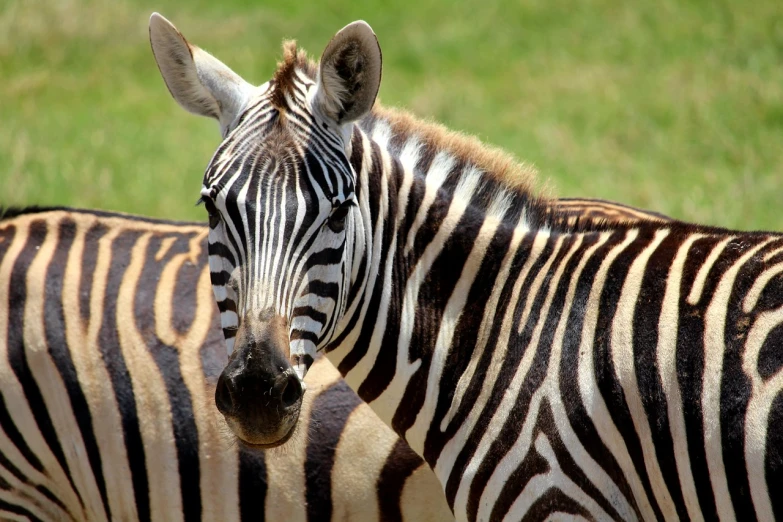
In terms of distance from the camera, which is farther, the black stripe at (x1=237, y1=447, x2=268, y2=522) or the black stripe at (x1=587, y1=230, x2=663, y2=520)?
the black stripe at (x1=237, y1=447, x2=268, y2=522)

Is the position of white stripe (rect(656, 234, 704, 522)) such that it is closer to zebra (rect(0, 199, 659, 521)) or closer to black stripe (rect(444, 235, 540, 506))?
black stripe (rect(444, 235, 540, 506))

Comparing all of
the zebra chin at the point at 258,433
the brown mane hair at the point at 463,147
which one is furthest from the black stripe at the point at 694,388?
the zebra chin at the point at 258,433

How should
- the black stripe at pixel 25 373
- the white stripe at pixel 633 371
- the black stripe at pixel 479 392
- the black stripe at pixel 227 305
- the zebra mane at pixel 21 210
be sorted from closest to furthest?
the white stripe at pixel 633 371, the black stripe at pixel 227 305, the black stripe at pixel 479 392, the black stripe at pixel 25 373, the zebra mane at pixel 21 210

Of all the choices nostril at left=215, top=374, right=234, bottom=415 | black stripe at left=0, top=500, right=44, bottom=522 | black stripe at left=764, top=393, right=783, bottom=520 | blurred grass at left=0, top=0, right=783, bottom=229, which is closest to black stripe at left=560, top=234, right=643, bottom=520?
black stripe at left=764, top=393, right=783, bottom=520

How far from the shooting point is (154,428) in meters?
4.57

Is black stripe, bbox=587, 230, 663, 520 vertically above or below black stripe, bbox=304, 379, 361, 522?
above

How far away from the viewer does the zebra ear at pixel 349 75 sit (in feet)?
11.3

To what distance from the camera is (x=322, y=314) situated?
11.2ft

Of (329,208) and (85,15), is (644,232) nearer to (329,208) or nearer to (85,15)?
(329,208)

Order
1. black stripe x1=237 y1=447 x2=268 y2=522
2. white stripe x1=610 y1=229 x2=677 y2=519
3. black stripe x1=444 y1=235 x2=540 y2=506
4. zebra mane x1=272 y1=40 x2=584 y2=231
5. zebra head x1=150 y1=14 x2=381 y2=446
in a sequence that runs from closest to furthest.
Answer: zebra head x1=150 y1=14 x2=381 y2=446
white stripe x1=610 y1=229 x2=677 y2=519
black stripe x1=444 y1=235 x2=540 y2=506
zebra mane x1=272 y1=40 x2=584 y2=231
black stripe x1=237 y1=447 x2=268 y2=522

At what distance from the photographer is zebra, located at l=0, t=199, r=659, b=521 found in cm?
444

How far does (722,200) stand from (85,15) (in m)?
11.9

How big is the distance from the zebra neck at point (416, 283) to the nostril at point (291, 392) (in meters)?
0.60

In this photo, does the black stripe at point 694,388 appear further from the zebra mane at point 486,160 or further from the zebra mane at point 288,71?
the zebra mane at point 288,71
